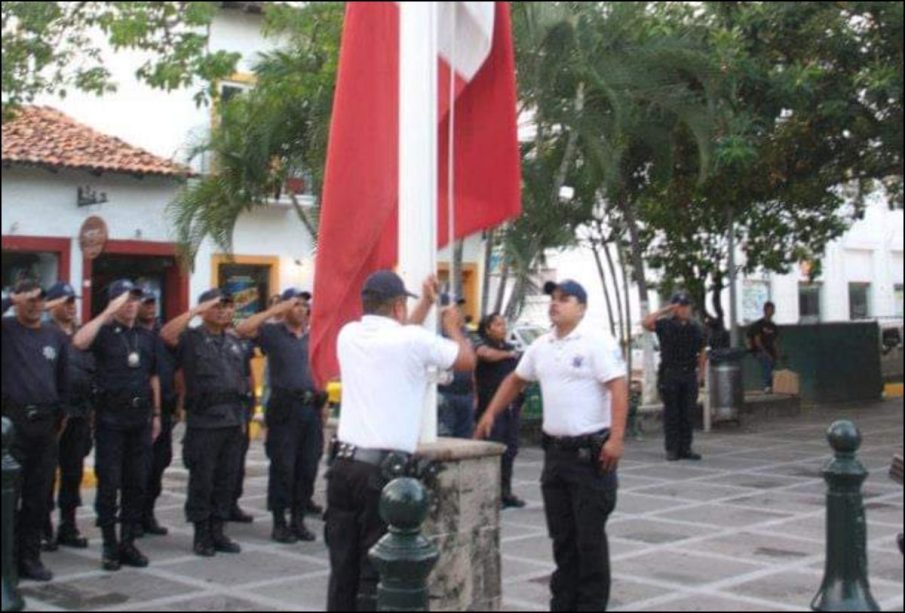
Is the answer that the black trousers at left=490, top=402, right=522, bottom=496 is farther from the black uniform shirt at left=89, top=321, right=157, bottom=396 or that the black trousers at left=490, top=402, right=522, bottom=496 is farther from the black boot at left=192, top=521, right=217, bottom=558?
the black uniform shirt at left=89, top=321, right=157, bottom=396

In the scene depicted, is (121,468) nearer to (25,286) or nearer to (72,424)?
(72,424)

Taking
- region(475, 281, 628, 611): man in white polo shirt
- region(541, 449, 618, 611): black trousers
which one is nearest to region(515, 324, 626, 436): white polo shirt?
region(475, 281, 628, 611): man in white polo shirt

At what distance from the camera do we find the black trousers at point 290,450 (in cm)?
920

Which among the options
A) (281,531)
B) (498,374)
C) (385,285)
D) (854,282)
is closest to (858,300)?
(854,282)

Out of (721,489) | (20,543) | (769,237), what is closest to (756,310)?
(769,237)

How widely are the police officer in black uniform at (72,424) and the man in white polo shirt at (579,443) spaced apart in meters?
3.68

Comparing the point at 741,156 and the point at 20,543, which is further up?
the point at 741,156

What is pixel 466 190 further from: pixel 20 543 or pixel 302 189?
pixel 302 189

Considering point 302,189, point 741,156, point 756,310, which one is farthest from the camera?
point 756,310

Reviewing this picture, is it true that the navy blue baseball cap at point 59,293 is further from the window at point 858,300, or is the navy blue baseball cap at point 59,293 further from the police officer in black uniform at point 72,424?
the window at point 858,300

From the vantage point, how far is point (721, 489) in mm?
11812

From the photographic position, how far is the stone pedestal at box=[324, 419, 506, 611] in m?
5.74

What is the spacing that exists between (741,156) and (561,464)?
8.20 meters

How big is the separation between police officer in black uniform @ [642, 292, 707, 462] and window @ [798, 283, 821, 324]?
2557cm
